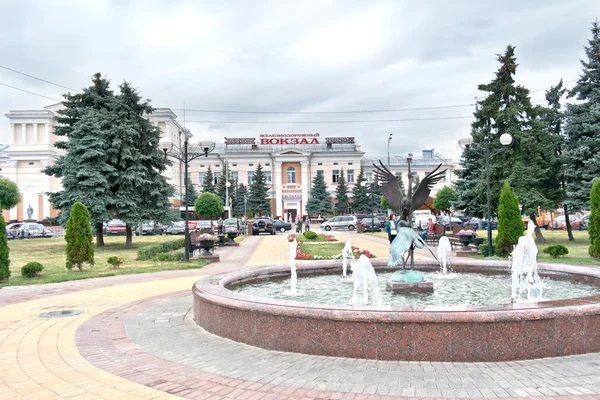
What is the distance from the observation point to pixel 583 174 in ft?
72.8

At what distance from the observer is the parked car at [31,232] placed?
37469 mm

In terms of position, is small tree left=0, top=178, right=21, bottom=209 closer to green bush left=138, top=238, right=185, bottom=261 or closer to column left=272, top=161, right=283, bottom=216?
green bush left=138, top=238, right=185, bottom=261

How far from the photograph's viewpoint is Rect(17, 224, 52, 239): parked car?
3747cm

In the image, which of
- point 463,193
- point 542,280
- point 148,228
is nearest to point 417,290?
point 542,280

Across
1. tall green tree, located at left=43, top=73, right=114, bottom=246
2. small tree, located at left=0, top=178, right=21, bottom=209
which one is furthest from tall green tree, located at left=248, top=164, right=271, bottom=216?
tall green tree, located at left=43, top=73, right=114, bottom=246

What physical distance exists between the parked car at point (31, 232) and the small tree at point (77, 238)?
91.6 feet

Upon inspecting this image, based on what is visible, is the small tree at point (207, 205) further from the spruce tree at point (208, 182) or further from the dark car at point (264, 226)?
the spruce tree at point (208, 182)

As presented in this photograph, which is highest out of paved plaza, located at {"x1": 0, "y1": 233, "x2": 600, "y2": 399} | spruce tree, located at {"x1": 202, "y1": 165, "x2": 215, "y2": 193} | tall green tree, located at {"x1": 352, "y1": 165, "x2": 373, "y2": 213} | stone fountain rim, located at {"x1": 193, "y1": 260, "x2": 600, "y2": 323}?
spruce tree, located at {"x1": 202, "y1": 165, "x2": 215, "y2": 193}

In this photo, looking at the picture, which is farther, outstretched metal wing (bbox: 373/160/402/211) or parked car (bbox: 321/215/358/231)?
parked car (bbox: 321/215/358/231)

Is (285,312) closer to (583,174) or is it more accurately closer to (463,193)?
(583,174)

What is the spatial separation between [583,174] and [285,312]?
868 inches

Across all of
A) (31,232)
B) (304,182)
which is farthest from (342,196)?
(31,232)

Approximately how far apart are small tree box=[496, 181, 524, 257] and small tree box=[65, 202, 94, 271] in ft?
44.3

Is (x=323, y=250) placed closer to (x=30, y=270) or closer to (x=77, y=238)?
(x=77, y=238)
